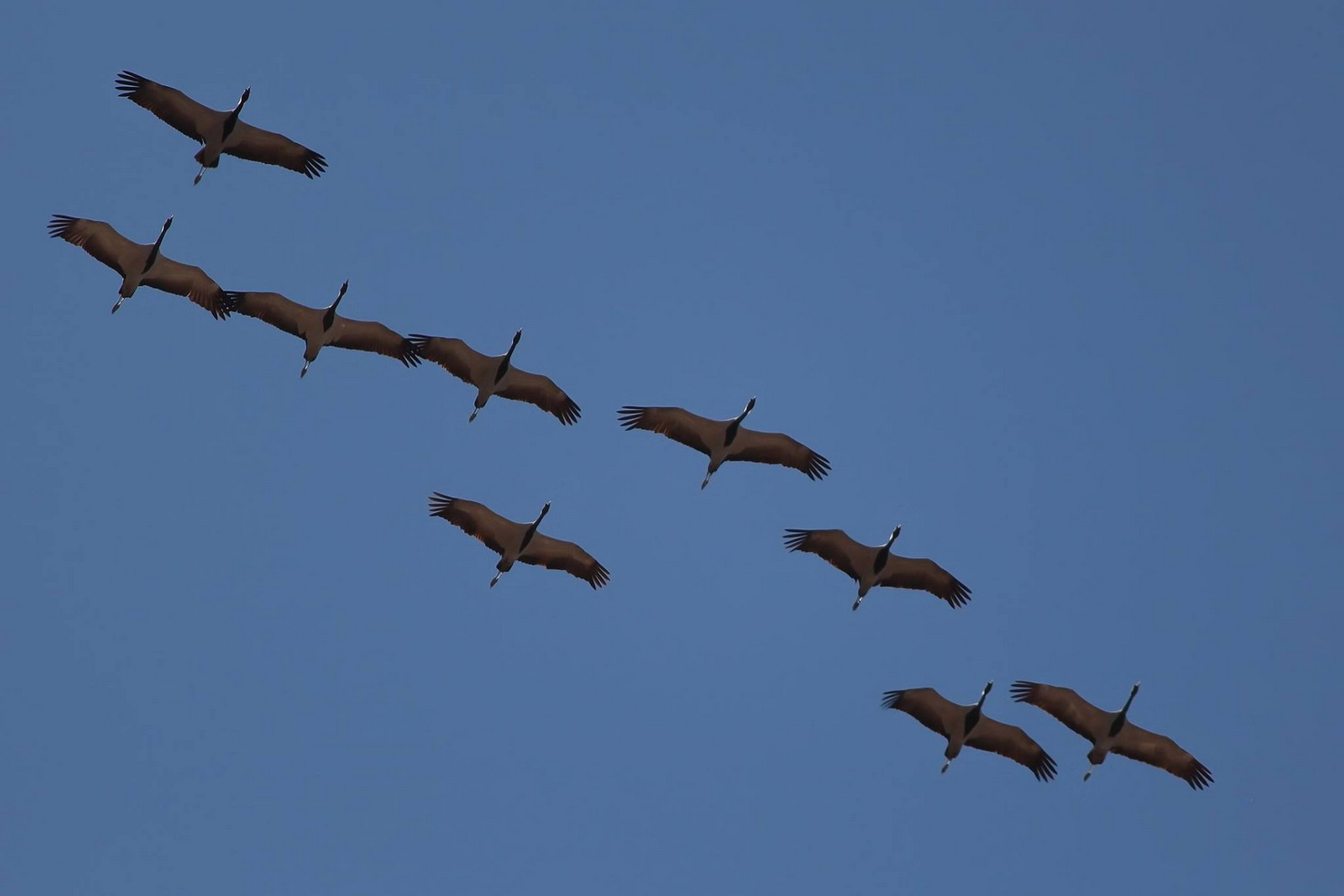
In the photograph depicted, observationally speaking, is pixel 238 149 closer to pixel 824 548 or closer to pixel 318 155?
pixel 318 155

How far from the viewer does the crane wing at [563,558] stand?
7556cm

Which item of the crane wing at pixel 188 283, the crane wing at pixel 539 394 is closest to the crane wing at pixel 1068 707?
the crane wing at pixel 539 394

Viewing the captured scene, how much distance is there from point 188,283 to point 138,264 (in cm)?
141

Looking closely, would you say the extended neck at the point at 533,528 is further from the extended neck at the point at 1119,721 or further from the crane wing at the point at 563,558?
the extended neck at the point at 1119,721

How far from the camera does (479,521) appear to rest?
7494cm

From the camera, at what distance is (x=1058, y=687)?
7512 cm

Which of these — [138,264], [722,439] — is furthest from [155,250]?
[722,439]

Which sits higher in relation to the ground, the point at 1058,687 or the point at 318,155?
the point at 318,155

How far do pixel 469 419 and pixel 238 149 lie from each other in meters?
9.54

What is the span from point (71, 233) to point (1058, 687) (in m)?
28.9

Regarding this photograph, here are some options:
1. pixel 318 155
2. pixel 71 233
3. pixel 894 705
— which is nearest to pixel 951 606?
pixel 894 705

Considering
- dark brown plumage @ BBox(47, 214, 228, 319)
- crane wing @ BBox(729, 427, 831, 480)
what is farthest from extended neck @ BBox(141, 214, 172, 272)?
crane wing @ BBox(729, 427, 831, 480)

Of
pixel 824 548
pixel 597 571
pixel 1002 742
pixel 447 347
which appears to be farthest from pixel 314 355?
pixel 1002 742

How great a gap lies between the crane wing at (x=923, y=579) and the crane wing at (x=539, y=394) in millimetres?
9341
